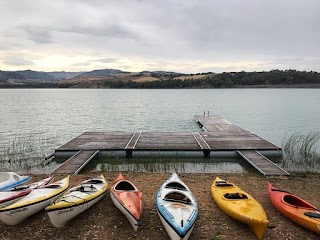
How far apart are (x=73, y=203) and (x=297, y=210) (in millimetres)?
6356

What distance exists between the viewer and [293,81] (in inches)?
4806

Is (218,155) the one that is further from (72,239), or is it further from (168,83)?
(168,83)

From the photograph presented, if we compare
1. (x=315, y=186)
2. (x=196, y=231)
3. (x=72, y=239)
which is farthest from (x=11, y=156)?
(x=315, y=186)

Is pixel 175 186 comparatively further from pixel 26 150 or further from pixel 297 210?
pixel 26 150

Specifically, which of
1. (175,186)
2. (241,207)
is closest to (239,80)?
(175,186)

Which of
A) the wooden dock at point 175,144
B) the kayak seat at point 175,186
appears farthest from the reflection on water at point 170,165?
the kayak seat at point 175,186

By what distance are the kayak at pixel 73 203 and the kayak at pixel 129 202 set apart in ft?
2.03

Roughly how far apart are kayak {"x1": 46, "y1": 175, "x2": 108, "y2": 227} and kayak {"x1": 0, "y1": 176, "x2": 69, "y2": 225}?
667 mm

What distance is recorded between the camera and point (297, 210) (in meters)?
7.91

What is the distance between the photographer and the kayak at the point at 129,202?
7.40 meters

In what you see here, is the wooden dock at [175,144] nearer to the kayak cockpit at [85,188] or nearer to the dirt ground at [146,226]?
the kayak cockpit at [85,188]

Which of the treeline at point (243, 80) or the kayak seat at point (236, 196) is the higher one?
the treeline at point (243, 80)

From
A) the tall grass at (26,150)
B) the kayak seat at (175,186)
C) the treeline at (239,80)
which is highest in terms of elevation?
the treeline at (239,80)

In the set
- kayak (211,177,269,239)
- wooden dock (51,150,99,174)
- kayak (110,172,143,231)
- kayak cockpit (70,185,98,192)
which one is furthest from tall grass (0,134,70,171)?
kayak (211,177,269,239)
